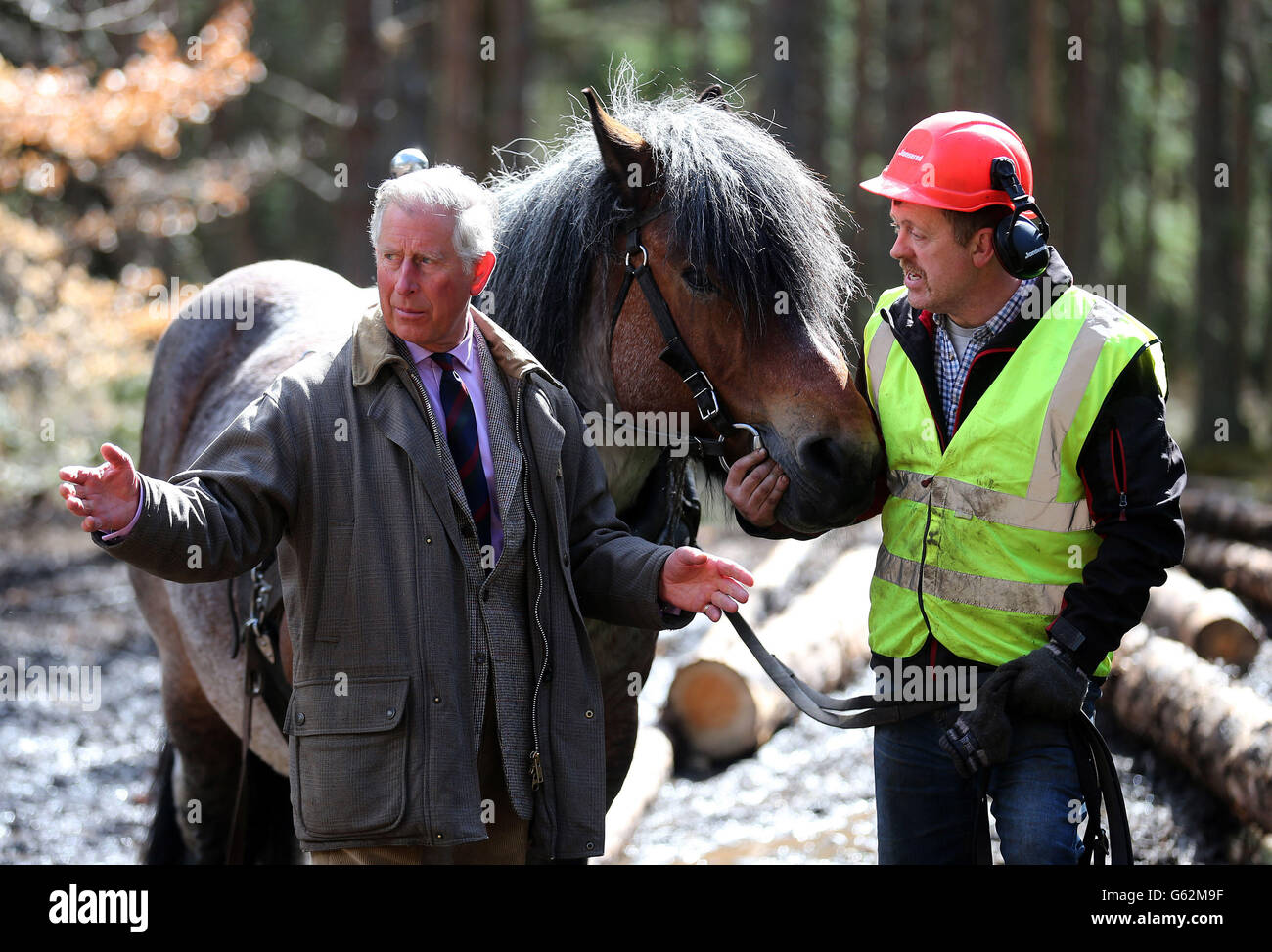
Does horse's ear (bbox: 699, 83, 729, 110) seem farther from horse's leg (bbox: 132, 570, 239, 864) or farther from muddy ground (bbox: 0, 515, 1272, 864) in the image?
horse's leg (bbox: 132, 570, 239, 864)

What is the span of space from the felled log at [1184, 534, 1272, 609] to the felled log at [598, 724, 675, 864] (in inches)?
175

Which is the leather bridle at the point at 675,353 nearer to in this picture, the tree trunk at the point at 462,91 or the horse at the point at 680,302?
the horse at the point at 680,302

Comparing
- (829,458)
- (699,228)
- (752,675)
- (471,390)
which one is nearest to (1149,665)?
(752,675)

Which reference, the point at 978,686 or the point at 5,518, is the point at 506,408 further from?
the point at 5,518

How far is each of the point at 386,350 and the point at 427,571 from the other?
447 millimetres

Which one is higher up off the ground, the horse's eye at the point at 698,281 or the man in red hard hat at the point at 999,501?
the horse's eye at the point at 698,281

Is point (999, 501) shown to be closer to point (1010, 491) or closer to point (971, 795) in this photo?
point (1010, 491)

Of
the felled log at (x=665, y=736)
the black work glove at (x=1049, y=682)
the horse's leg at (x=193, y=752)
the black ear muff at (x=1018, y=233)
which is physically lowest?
the felled log at (x=665, y=736)

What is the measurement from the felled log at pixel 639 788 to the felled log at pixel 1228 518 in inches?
215

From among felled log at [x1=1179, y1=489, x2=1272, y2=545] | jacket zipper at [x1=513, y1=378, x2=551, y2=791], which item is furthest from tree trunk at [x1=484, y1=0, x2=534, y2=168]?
jacket zipper at [x1=513, y1=378, x2=551, y2=791]

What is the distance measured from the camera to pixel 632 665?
3.22 m

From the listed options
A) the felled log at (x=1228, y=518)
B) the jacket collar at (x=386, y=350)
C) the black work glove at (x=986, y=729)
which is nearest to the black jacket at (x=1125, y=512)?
the black work glove at (x=986, y=729)

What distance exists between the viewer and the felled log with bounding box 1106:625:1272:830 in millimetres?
4402

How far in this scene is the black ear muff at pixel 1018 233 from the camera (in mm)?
2539
